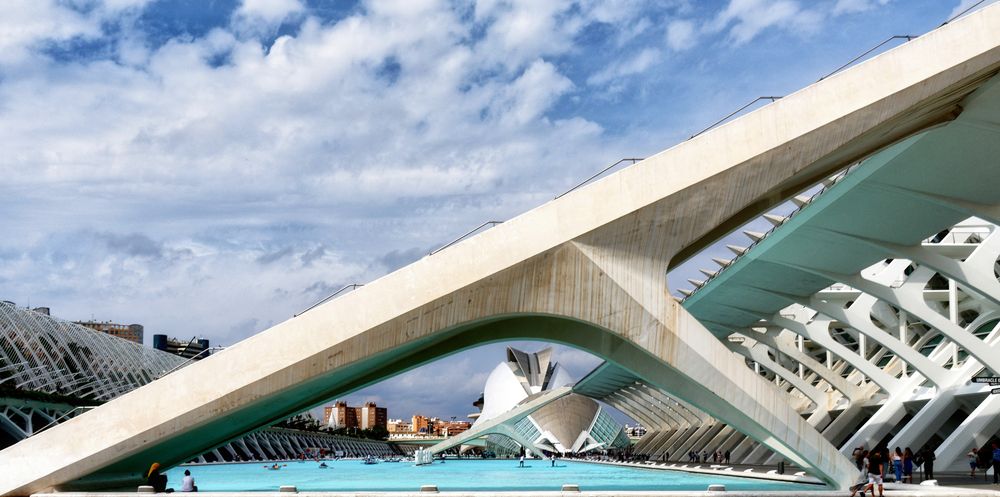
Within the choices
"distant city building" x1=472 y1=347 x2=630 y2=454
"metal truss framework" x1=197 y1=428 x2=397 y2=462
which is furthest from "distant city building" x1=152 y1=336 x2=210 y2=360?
"distant city building" x1=472 y1=347 x2=630 y2=454

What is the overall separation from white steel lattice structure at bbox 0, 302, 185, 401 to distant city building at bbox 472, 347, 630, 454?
31956mm

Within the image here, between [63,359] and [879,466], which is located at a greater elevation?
[63,359]

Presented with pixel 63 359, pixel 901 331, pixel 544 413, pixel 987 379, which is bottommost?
pixel 987 379

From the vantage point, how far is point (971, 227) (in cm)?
3441

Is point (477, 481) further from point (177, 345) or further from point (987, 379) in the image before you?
point (177, 345)

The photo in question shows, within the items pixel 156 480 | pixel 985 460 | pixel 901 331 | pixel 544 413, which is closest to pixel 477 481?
pixel 985 460

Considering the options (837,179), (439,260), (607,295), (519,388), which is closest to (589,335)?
(607,295)

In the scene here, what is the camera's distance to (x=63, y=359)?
5625 centimetres

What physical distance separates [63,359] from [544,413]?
39542mm

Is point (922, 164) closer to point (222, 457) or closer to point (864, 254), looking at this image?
point (864, 254)

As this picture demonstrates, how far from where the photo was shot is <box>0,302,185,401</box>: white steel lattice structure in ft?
161

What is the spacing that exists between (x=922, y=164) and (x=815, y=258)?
24.1 feet

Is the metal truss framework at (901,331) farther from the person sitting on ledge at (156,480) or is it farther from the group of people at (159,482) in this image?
the person sitting on ledge at (156,480)

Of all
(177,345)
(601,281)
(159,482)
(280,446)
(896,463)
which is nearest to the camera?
(601,281)
